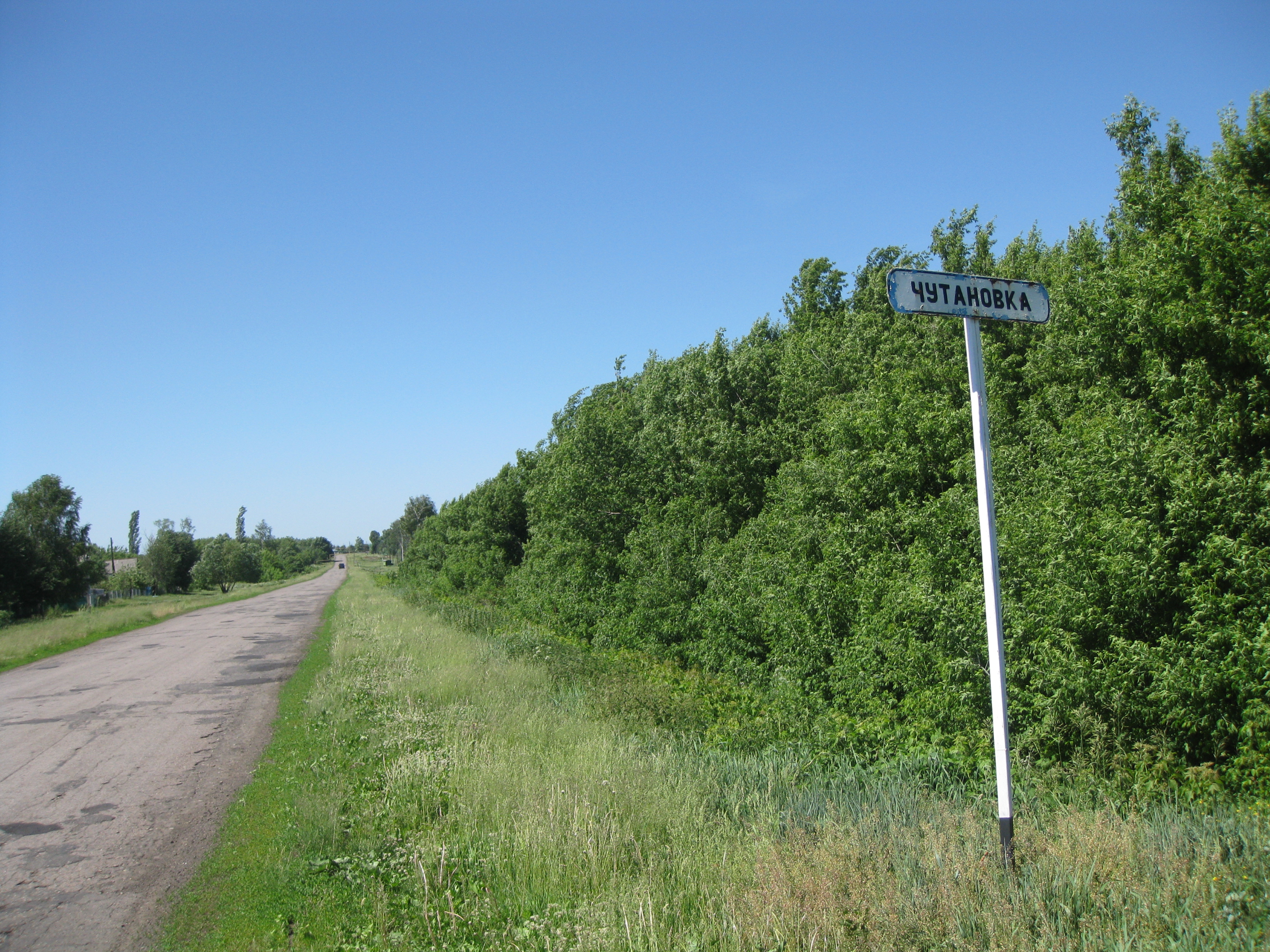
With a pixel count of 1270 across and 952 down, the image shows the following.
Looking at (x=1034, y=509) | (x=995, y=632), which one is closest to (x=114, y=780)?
(x=995, y=632)

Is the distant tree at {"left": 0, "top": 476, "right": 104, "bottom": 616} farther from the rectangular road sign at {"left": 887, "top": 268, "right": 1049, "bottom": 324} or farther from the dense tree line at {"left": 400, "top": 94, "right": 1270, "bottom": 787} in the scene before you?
the rectangular road sign at {"left": 887, "top": 268, "right": 1049, "bottom": 324}

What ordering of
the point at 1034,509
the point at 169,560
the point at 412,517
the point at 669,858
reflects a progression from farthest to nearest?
1. the point at 412,517
2. the point at 169,560
3. the point at 1034,509
4. the point at 669,858

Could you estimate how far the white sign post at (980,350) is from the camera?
12.3ft

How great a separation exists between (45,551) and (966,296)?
66.5m

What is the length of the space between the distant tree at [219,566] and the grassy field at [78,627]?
38430 mm

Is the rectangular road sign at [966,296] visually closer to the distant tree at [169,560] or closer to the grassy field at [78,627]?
the grassy field at [78,627]

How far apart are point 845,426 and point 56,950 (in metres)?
12.7

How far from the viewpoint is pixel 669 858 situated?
5004 millimetres

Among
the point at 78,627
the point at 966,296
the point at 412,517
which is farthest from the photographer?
the point at 412,517

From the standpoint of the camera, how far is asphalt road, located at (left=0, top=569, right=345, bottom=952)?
5621 millimetres

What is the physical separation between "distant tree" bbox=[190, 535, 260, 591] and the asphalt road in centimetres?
7731

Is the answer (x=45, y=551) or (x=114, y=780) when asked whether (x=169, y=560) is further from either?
(x=114, y=780)

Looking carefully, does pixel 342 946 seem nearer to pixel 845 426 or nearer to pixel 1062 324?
pixel 845 426

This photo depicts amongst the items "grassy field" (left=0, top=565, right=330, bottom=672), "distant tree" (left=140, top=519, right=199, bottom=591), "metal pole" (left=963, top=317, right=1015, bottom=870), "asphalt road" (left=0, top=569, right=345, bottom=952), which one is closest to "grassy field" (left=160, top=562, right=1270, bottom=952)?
"metal pole" (left=963, top=317, right=1015, bottom=870)
